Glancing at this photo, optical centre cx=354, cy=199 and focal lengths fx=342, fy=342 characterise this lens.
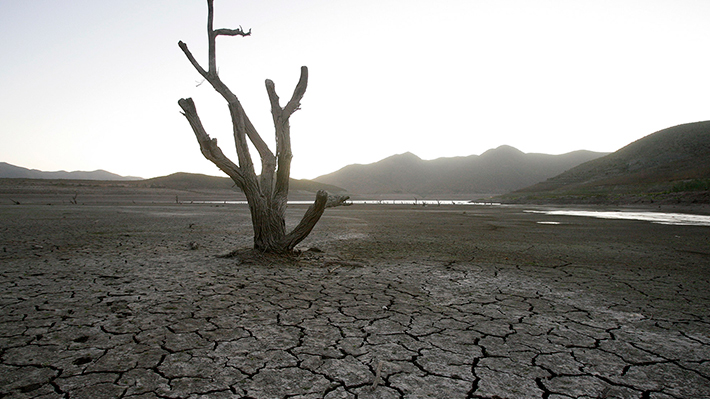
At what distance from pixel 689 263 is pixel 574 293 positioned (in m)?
4.12

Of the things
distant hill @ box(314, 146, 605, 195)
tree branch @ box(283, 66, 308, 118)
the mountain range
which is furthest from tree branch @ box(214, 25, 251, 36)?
distant hill @ box(314, 146, 605, 195)

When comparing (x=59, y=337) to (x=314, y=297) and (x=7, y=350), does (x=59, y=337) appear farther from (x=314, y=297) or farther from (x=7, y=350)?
(x=314, y=297)

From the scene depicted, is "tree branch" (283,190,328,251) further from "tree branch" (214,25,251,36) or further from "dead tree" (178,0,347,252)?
"tree branch" (214,25,251,36)

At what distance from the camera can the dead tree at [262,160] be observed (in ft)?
23.0

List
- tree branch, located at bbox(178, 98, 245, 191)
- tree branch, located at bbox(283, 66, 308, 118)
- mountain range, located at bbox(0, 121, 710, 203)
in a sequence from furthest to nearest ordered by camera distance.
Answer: mountain range, located at bbox(0, 121, 710, 203) < tree branch, located at bbox(283, 66, 308, 118) < tree branch, located at bbox(178, 98, 245, 191)

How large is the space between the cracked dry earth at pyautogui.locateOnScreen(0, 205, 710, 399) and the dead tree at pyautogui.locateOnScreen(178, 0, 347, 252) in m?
0.75

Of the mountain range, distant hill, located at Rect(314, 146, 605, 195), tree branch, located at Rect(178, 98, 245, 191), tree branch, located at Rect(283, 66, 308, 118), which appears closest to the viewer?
tree branch, located at Rect(178, 98, 245, 191)

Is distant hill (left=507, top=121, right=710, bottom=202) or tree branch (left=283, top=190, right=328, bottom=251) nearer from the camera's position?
tree branch (left=283, top=190, right=328, bottom=251)

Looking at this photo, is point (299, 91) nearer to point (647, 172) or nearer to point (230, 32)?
point (230, 32)

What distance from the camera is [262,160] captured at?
749 centimetres

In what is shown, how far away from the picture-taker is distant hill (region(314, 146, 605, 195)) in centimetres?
12381

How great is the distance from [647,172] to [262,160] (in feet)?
165

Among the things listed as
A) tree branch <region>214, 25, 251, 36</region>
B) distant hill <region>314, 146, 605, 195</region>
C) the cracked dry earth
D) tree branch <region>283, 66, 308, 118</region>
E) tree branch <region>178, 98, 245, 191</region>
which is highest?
distant hill <region>314, 146, 605, 195</region>

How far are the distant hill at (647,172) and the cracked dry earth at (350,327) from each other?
29.9m
